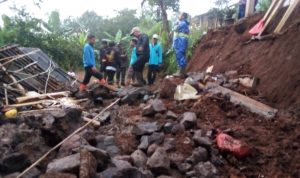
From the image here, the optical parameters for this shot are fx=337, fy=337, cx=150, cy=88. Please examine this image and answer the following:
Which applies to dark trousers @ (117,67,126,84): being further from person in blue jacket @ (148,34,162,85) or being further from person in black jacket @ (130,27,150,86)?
person in black jacket @ (130,27,150,86)

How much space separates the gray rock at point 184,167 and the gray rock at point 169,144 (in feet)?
1.13

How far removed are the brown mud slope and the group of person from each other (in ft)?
3.25

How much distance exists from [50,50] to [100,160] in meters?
16.0

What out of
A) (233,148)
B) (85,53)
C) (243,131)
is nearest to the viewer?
(233,148)

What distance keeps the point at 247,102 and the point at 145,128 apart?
1794mm

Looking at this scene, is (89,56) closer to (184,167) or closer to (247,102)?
(247,102)

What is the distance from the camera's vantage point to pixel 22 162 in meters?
3.52

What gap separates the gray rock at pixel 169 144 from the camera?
4.11 m

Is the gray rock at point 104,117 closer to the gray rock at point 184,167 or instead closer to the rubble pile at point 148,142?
the rubble pile at point 148,142

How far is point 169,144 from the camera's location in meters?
4.18

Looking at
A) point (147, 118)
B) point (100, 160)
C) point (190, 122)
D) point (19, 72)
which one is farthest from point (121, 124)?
point (19, 72)

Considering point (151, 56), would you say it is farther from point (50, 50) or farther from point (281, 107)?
point (50, 50)

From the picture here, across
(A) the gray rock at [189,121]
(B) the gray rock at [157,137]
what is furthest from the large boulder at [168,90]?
(B) the gray rock at [157,137]

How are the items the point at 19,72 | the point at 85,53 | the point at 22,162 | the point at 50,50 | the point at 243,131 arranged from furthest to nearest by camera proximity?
1. the point at 50,50
2. the point at 19,72
3. the point at 85,53
4. the point at 243,131
5. the point at 22,162
